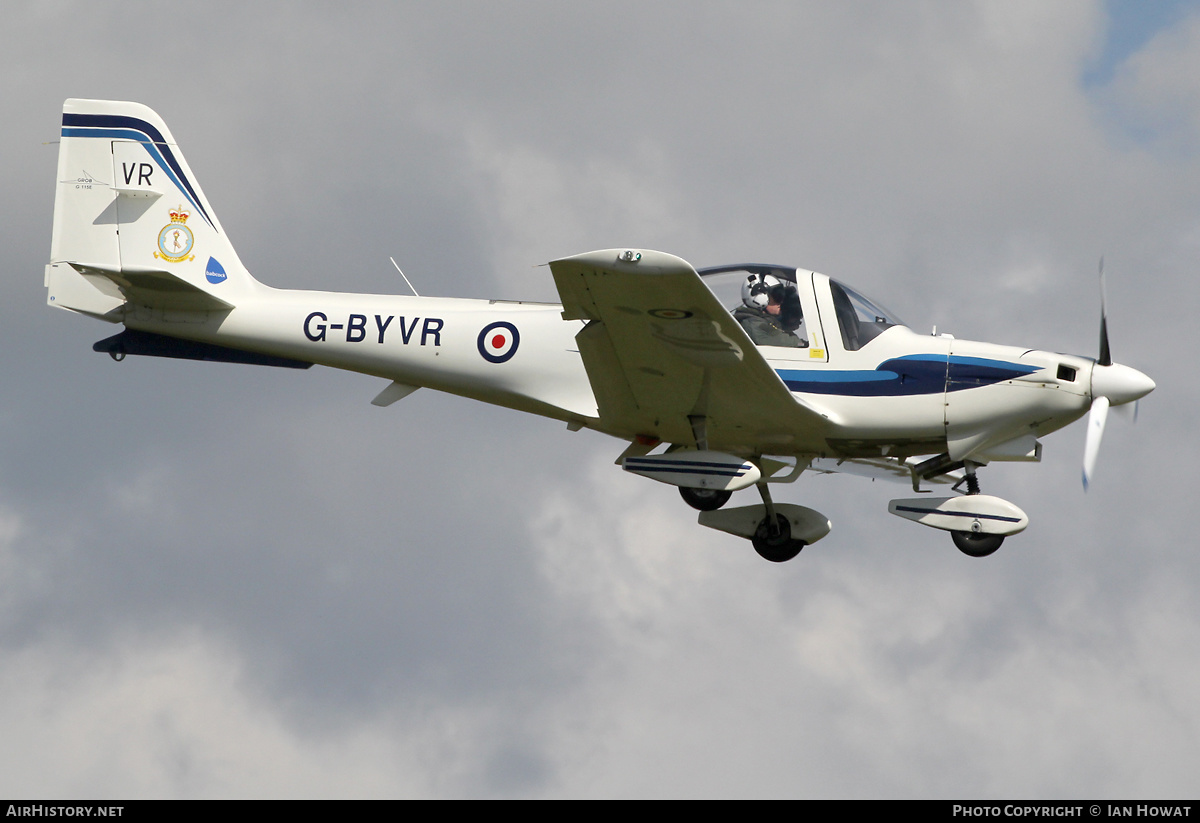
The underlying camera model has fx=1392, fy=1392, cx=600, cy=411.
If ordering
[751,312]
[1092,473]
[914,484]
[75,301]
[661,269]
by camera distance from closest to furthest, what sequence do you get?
[661,269] < [1092,473] < [751,312] < [914,484] < [75,301]

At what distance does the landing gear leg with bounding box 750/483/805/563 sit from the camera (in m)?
14.2

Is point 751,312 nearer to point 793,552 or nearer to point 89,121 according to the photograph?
point 793,552

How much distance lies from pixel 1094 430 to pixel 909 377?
1.65 m

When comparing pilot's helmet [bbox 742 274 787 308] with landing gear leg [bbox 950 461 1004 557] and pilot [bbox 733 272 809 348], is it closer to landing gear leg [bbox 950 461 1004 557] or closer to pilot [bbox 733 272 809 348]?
pilot [bbox 733 272 809 348]

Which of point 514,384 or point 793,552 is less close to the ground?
point 514,384

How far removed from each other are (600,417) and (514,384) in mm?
1062

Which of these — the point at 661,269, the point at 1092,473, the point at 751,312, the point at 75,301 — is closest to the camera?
the point at 661,269

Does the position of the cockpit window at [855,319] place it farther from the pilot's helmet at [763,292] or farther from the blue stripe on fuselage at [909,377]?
the pilot's helmet at [763,292]

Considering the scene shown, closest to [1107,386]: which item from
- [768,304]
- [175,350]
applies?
[768,304]

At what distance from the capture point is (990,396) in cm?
1248

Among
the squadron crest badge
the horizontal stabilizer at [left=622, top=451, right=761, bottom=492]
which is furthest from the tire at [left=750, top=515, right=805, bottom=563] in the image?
the squadron crest badge

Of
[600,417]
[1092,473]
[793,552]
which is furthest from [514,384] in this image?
[1092,473]

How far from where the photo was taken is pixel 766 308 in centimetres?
1266

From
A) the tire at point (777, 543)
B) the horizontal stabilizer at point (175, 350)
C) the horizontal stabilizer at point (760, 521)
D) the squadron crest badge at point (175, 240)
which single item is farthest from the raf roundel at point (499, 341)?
the squadron crest badge at point (175, 240)
